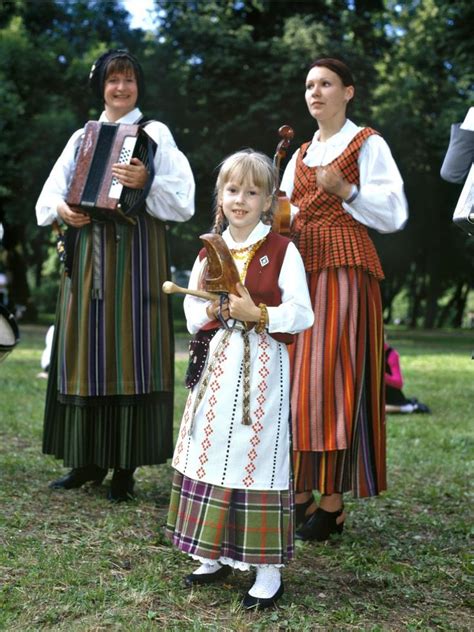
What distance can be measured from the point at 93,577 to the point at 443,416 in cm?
550

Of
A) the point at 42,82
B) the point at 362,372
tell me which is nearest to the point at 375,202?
the point at 362,372

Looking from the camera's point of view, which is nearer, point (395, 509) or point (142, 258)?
point (142, 258)

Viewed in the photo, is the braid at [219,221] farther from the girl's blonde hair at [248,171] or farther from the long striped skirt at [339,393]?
the long striped skirt at [339,393]

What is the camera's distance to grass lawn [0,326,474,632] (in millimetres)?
2822

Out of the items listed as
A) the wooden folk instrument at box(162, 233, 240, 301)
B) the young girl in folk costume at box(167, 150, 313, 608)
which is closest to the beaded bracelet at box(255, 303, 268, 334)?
the young girl in folk costume at box(167, 150, 313, 608)

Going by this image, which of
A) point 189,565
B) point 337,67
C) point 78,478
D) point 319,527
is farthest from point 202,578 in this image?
point 337,67

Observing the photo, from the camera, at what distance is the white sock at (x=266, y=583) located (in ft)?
9.65

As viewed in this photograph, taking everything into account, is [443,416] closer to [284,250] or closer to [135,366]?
[135,366]

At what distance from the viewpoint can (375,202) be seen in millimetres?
3684

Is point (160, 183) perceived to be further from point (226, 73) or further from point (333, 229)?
point (226, 73)

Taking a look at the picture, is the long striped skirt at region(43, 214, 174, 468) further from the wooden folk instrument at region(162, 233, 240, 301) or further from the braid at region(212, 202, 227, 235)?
the wooden folk instrument at region(162, 233, 240, 301)

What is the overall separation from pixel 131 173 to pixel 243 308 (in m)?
1.46

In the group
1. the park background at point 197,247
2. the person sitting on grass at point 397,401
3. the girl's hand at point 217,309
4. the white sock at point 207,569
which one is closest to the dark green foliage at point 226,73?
the park background at point 197,247

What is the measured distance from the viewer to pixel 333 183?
143 inches
